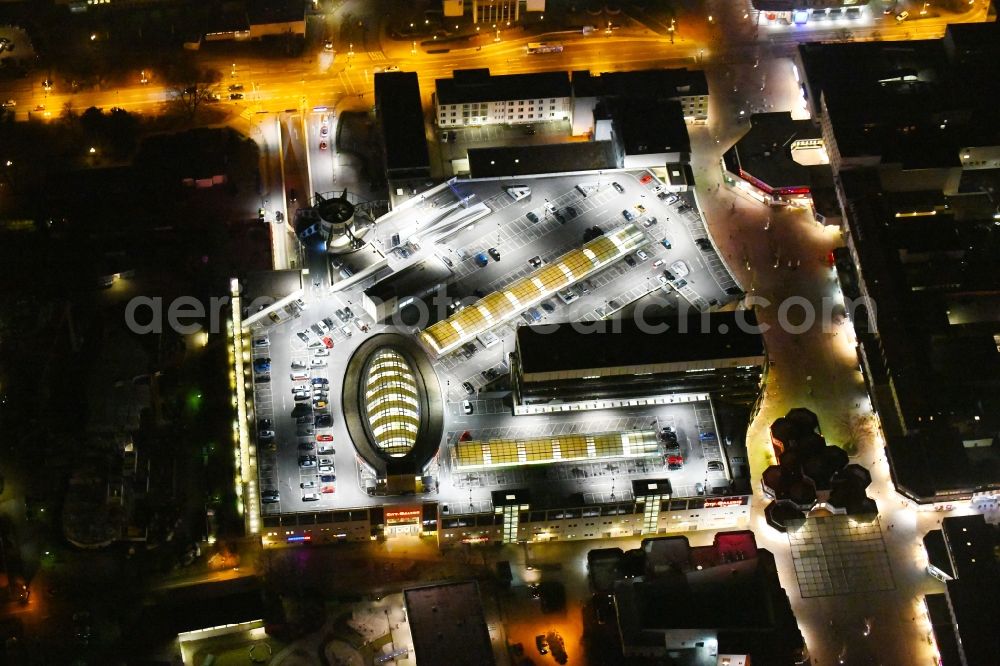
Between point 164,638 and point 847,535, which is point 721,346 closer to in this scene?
point 847,535

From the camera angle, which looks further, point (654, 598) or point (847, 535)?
point (847, 535)

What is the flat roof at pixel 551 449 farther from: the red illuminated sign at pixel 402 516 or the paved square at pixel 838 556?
the paved square at pixel 838 556

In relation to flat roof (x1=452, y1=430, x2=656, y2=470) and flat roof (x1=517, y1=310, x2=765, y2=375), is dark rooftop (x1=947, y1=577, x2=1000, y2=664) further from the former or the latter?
flat roof (x1=452, y1=430, x2=656, y2=470)

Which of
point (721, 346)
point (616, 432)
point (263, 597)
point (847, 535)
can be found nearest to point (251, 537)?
point (263, 597)

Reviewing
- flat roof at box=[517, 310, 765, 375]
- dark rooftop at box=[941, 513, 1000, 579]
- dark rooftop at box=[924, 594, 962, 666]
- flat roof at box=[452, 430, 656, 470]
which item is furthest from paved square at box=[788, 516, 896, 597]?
flat roof at box=[517, 310, 765, 375]

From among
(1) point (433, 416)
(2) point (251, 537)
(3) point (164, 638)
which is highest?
(1) point (433, 416)

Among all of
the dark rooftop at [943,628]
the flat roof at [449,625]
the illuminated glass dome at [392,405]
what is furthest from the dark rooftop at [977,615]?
the illuminated glass dome at [392,405]
